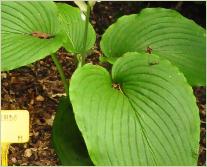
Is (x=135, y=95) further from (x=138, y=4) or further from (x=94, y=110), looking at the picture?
(x=138, y=4)

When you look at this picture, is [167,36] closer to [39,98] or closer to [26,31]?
[26,31]

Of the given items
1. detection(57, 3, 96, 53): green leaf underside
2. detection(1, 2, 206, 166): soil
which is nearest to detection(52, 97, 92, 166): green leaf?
detection(57, 3, 96, 53): green leaf underside

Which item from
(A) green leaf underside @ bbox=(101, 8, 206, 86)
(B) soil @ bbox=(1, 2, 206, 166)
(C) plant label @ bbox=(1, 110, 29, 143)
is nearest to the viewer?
(C) plant label @ bbox=(1, 110, 29, 143)

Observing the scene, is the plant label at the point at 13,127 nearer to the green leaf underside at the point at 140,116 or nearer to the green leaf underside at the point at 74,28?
the green leaf underside at the point at 140,116

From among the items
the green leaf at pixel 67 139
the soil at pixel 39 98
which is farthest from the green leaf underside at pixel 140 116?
the soil at pixel 39 98

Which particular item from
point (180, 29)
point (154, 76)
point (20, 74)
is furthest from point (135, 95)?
point (20, 74)

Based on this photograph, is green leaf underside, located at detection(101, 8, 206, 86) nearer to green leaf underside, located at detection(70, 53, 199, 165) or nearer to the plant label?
green leaf underside, located at detection(70, 53, 199, 165)

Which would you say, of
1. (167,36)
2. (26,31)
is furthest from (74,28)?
(167,36)
